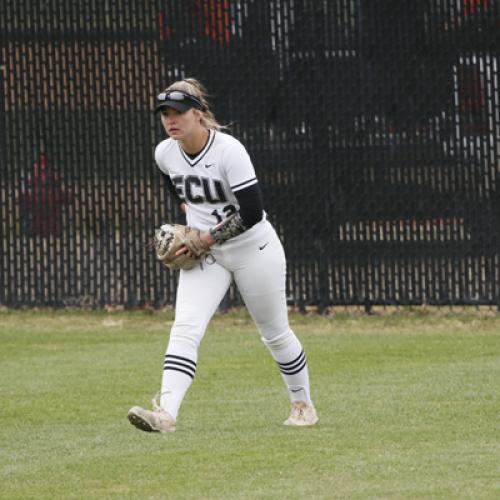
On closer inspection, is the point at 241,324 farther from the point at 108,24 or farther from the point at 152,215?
the point at 108,24

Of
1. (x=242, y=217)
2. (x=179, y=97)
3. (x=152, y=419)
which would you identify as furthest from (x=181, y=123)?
(x=152, y=419)

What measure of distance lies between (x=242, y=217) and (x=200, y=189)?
311 mm

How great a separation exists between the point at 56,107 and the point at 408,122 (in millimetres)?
3405

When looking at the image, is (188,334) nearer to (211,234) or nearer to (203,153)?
(211,234)

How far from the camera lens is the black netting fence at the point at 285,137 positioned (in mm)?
13516

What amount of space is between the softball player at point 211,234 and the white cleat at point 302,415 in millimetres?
285

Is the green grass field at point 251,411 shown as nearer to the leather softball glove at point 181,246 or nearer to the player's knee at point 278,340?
the player's knee at point 278,340

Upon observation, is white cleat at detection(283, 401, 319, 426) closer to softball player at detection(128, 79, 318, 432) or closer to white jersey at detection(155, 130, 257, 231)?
softball player at detection(128, 79, 318, 432)

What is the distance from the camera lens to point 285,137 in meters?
13.9

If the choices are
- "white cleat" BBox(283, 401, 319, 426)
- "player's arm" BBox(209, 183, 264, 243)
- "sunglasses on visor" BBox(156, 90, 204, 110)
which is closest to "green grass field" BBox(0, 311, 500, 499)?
"white cleat" BBox(283, 401, 319, 426)

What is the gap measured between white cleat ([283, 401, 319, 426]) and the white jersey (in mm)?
1145

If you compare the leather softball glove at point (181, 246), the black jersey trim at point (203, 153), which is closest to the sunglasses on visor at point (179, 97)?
the black jersey trim at point (203, 153)

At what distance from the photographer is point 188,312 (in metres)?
7.71

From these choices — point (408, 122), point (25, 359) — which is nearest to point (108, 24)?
point (408, 122)
